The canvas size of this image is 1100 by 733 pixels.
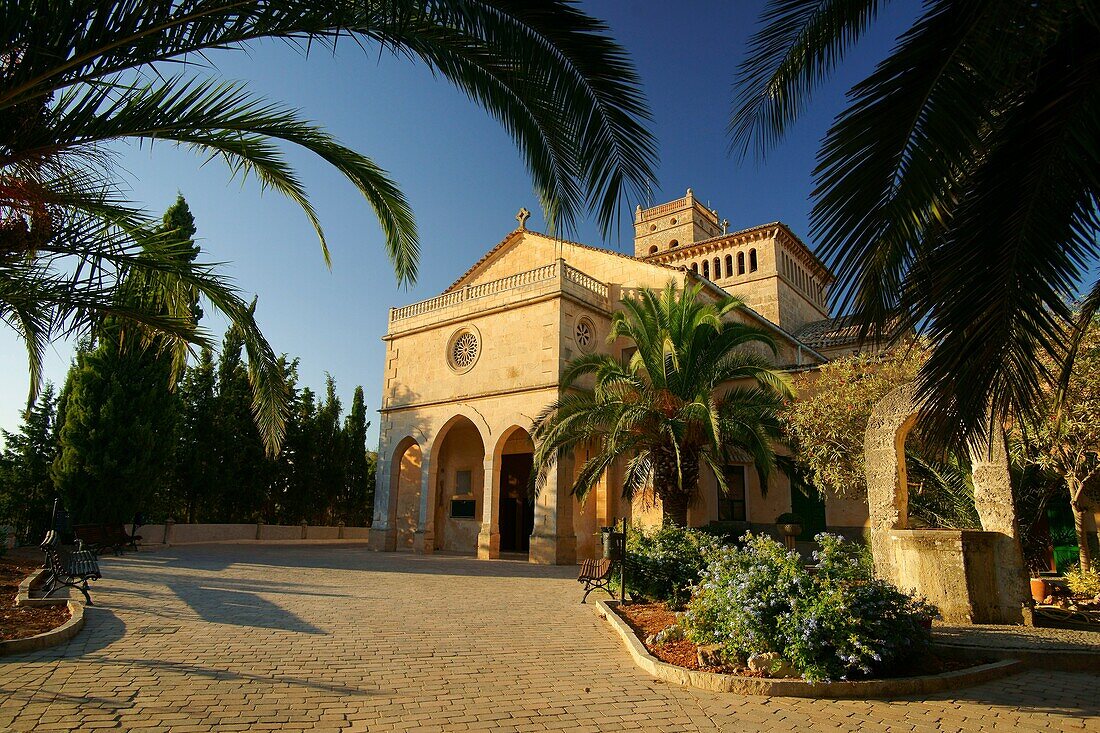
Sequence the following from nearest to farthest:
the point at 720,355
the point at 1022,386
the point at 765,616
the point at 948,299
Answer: the point at 948,299 → the point at 1022,386 → the point at 765,616 → the point at 720,355

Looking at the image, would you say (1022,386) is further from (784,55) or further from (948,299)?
(784,55)

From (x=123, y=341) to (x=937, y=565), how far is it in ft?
36.0

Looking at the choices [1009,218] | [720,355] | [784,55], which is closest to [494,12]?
[784,55]

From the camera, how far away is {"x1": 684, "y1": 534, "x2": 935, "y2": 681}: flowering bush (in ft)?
18.7

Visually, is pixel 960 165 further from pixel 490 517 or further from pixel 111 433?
pixel 111 433

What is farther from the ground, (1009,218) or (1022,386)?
(1009,218)

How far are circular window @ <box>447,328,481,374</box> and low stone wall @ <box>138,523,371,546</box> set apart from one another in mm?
Result: 8124

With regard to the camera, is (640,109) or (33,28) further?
(640,109)

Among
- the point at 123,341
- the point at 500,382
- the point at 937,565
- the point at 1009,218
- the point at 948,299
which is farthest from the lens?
the point at 500,382

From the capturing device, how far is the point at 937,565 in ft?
28.9

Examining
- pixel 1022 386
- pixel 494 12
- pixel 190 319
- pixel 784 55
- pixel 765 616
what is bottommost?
pixel 765 616

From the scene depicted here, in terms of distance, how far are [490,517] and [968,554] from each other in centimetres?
1495

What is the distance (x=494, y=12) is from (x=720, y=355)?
12.0 m

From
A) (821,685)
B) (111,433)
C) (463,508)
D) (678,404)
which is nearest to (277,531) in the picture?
(463,508)
